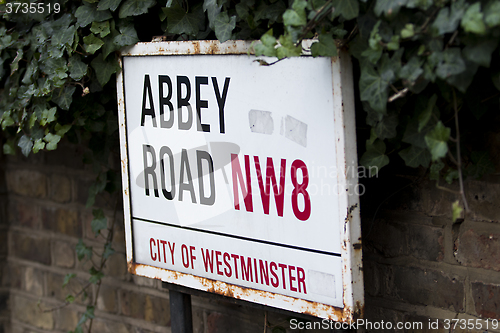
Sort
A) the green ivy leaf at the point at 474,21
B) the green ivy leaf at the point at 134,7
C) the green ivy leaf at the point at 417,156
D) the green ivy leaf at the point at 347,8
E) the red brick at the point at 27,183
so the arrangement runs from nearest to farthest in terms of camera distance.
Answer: the green ivy leaf at the point at 474,21
the green ivy leaf at the point at 347,8
the green ivy leaf at the point at 417,156
the green ivy leaf at the point at 134,7
the red brick at the point at 27,183

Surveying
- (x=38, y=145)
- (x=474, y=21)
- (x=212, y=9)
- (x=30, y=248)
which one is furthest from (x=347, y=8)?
(x=30, y=248)

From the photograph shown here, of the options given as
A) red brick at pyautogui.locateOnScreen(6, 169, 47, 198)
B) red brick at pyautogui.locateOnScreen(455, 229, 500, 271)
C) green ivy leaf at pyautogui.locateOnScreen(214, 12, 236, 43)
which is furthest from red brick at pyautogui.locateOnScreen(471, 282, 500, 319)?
red brick at pyautogui.locateOnScreen(6, 169, 47, 198)

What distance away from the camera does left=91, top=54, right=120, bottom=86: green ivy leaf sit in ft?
4.27

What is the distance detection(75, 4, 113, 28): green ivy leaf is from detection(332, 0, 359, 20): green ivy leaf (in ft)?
2.11

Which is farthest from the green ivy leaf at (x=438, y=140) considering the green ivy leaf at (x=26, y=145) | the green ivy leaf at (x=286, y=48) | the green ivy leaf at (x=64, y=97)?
the green ivy leaf at (x=26, y=145)

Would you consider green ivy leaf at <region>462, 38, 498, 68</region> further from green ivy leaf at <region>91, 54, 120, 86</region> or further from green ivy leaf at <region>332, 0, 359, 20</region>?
green ivy leaf at <region>91, 54, 120, 86</region>

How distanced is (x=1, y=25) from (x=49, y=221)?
0.82 m

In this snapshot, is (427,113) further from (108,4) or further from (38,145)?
(38,145)

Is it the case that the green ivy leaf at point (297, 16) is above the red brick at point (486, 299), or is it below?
above

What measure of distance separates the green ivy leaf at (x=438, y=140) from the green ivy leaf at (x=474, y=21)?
0.16 meters

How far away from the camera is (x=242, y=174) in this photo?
3.60 feet

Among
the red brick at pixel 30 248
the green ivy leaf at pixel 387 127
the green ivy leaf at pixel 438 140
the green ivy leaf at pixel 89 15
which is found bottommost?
the red brick at pixel 30 248

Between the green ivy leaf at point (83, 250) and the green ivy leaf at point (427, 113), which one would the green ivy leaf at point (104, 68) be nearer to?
the green ivy leaf at point (83, 250)

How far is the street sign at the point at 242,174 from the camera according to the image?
38.1 inches
